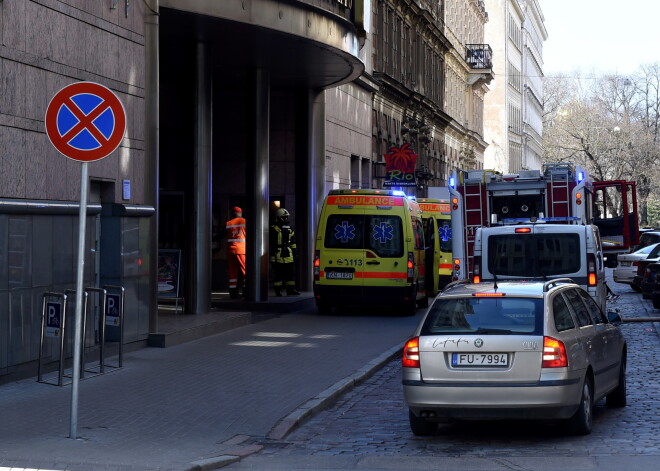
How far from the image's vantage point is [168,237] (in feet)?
93.8

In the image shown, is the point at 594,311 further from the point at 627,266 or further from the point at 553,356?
the point at 627,266

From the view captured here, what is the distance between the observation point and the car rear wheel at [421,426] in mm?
10266

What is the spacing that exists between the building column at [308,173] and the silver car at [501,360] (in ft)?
59.3

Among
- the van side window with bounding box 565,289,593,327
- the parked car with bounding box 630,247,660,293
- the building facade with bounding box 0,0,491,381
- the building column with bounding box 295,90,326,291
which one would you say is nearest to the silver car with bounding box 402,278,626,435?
the van side window with bounding box 565,289,593,327

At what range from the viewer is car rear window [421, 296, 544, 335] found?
9922mm

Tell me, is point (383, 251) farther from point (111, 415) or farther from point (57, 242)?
point (111, 415)

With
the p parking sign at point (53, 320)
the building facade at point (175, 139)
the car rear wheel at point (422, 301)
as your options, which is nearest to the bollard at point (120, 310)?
the building facade at point (175, 139)

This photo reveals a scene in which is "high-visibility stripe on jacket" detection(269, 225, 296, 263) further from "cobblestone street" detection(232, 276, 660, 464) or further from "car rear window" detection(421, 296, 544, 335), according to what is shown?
"car rear window" detection(421, 296, 544, 335)

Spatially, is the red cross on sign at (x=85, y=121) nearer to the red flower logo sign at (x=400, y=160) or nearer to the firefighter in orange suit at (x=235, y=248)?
the firefighter in orange suit at (x=235, y=248)

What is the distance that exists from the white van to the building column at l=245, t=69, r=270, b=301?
7091 mm

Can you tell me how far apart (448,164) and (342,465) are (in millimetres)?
54965

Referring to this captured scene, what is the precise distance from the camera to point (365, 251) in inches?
918

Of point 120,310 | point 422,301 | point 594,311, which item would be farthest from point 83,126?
point 422,301

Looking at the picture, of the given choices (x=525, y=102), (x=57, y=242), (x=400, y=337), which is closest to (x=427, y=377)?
(x=57, y=242)
